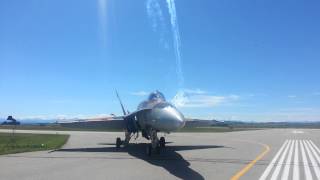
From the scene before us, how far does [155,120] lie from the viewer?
18250 millimetres

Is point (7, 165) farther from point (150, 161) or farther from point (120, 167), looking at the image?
point (150, 161)

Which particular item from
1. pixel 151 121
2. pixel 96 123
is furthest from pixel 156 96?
pixel 96 123

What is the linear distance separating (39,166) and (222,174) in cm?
651

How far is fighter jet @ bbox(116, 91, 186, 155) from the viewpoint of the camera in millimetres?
16891

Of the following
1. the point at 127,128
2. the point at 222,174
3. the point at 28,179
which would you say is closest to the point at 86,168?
the point at 28,179

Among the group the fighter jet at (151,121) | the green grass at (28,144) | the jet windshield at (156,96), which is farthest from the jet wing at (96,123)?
the jet windshield at (156,96)

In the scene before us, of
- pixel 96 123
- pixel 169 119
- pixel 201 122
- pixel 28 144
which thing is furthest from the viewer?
pixel 28 144

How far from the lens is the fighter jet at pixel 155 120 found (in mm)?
16891

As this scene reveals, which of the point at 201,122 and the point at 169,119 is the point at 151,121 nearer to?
the point at 169,119

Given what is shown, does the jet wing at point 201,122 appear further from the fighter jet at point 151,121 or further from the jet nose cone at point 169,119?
the jet nose cone at point 169,119

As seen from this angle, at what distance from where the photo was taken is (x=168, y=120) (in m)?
16.8

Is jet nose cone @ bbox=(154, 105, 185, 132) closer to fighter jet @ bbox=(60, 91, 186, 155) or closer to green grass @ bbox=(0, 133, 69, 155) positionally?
fighter jet @ bbox=(60, 91, 186, 155)

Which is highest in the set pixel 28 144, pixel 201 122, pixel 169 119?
pixel 201 122

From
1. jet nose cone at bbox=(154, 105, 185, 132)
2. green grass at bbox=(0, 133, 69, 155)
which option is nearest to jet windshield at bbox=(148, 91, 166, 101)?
jet nose cone at bbox=(154, 105, 185, 132)
